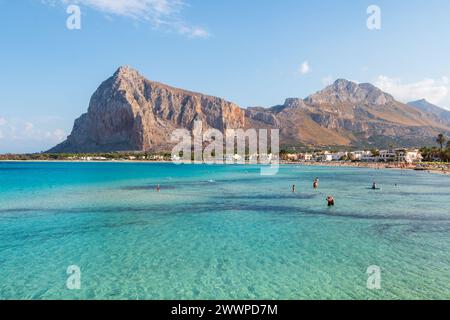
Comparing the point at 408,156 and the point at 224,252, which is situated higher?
the point at 408,156

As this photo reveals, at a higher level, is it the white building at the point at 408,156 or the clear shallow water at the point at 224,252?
the white building at the point at 408,156

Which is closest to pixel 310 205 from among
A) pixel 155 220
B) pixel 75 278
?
pixel 155 220

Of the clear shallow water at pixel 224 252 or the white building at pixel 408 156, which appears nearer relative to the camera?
the clear shallow water at pixel 224 252

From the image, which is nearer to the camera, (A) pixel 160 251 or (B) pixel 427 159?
(A) pixel 160 251

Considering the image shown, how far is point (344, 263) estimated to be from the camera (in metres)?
18.6

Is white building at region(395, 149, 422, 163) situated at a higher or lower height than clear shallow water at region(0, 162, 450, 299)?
higher

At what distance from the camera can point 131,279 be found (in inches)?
642

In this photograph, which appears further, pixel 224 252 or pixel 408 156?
pixel 408 156

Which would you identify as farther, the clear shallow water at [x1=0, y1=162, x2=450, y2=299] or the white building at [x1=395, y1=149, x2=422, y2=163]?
the white building at [x1=395, y1=149, x2=422, y2=163]

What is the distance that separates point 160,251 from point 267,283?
7.47 m

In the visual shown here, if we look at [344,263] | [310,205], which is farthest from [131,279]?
[310,205]
